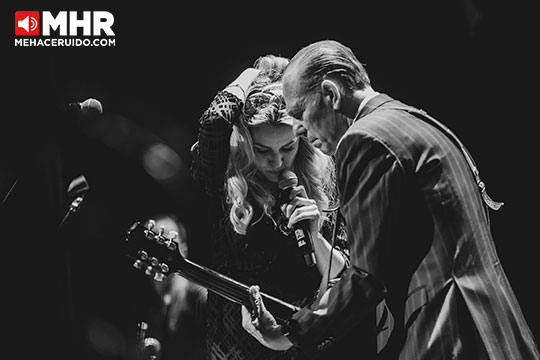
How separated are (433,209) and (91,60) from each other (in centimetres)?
172

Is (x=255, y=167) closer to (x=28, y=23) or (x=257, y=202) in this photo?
(x=257, y=202)

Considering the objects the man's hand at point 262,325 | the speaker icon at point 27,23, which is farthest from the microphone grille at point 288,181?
the speaker icon at point 27,23

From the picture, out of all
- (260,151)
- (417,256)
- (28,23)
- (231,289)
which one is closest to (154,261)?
(231,289)

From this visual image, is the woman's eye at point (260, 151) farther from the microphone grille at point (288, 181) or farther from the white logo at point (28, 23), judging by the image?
the white logo at point (28, 23)

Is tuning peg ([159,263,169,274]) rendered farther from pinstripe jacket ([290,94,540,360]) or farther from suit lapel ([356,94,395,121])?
suit lapel ([356,94,395,121])

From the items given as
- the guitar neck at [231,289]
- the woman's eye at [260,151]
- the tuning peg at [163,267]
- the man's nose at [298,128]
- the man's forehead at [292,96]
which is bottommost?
the guitar neck at [231,289]

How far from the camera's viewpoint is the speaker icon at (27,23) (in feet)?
8.67

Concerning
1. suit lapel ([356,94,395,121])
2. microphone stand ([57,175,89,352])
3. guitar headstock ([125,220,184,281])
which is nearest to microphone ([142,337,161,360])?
microphone stand ([57,175,89,352])

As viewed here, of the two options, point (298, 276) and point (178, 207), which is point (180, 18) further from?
point (298, 276)

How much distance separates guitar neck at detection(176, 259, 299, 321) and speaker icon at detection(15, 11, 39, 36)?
123 cm

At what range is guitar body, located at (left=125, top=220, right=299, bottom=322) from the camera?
6.89 feet

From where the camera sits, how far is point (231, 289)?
82.8 inches

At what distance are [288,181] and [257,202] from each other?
157 millimetres

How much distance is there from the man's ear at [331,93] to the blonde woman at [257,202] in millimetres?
485
